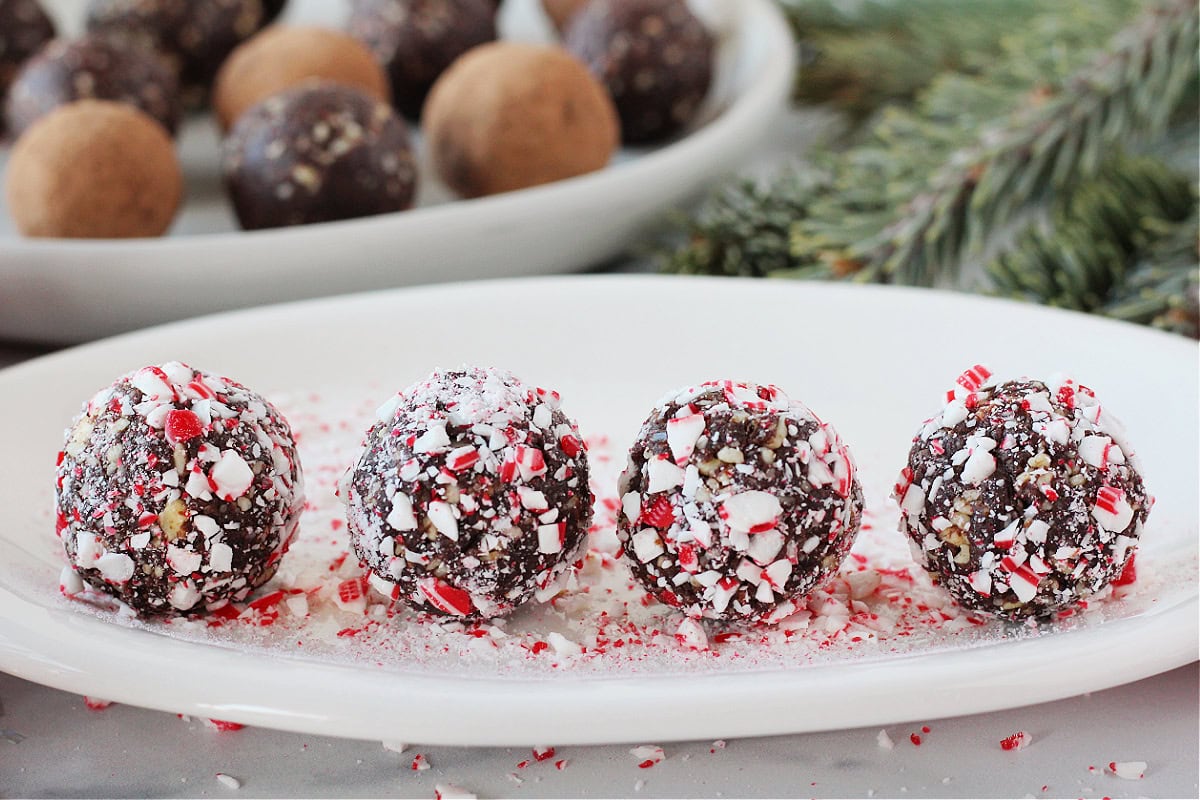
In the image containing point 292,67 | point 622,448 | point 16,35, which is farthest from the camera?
point 16,35

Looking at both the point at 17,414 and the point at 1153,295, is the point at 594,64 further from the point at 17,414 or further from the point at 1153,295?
the point at 17,414

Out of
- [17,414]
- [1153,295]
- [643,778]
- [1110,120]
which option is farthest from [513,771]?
[1110,120]

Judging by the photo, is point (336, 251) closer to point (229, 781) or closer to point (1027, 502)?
point (229, 781)

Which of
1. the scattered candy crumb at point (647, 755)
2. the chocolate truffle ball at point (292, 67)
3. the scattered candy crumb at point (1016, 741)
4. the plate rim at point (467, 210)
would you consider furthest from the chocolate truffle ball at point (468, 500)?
the chocolate truffle ball at point (292, 67)

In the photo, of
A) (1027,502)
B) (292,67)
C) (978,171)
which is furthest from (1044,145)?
(292,67)

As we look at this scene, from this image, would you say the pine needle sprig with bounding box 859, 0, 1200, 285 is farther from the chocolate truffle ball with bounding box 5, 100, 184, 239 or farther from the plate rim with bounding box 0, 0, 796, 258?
the chocolate truffle ball with bounding box 5, 100, 184, 239

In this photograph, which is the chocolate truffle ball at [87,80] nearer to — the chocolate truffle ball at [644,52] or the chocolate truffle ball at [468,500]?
the chocolate truffle ball at [644,52]

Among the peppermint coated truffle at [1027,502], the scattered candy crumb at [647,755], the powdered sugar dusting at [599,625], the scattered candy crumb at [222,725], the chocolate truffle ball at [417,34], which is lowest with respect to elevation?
the scattered candy crumb at [222,725]

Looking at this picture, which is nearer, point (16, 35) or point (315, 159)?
point (315, 159)
